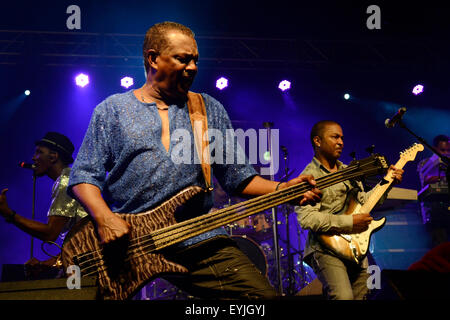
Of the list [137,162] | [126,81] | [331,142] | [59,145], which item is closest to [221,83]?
[126,81]

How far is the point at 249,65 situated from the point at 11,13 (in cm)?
560

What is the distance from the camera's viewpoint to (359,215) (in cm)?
454

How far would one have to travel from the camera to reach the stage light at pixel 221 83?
11.3 m

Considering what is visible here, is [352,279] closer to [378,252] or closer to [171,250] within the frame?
[171,250]

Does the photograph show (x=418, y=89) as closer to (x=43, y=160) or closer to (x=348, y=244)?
(x=348, y=244)

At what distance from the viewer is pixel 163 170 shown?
8.84ft

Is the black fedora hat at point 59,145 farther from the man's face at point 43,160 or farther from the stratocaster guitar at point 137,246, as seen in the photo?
the stratocaster guitar at point 137,246

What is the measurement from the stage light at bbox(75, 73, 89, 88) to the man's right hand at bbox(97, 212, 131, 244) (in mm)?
8916

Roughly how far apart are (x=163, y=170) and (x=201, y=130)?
39 centimetres

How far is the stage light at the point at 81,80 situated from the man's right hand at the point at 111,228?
29.3 ft

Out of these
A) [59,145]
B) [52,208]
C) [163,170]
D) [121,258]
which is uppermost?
[59,145]

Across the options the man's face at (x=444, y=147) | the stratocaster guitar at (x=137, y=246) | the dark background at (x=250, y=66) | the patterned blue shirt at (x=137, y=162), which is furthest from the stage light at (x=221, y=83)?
the stratocaster guitar at (x=137, y=246)
